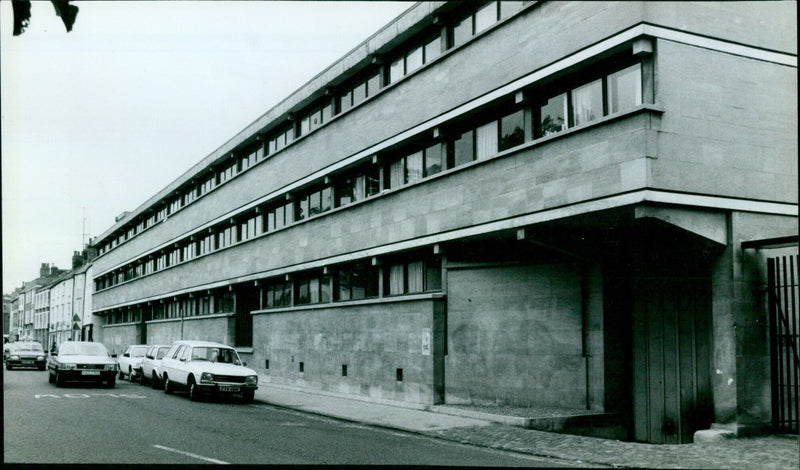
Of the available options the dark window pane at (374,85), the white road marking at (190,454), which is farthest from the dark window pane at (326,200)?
the white road marking at (190,454)

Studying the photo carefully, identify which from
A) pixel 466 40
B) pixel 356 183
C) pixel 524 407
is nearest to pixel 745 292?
pixel 524 407

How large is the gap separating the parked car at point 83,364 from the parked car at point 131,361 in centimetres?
313

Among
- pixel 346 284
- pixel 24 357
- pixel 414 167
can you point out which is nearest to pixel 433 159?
pixel 414 167

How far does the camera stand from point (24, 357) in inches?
1622

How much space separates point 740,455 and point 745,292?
3.20m

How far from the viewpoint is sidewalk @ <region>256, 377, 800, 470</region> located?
11.2 m

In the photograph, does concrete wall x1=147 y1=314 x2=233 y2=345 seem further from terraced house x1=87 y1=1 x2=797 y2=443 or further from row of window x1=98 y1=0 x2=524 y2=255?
terraced house x1=87 y1=1 x2=797 y2=443

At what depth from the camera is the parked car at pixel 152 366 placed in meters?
26.7

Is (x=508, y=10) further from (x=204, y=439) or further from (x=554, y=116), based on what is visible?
(x=204, y=439)

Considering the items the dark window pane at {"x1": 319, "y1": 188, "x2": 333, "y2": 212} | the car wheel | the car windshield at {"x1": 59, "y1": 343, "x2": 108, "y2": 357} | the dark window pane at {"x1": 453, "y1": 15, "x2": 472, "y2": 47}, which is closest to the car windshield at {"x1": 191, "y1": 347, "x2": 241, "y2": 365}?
the car wheel

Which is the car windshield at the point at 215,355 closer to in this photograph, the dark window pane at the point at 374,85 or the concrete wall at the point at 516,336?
the concrete wall at the point at 516,336

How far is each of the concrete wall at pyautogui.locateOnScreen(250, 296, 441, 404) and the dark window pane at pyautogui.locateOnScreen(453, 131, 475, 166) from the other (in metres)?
3.67

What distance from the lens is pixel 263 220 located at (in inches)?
1309

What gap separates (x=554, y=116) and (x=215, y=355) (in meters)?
12.2
